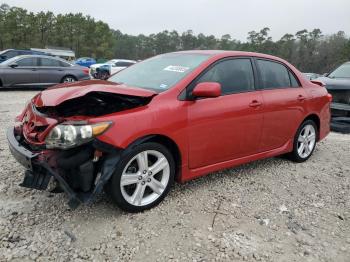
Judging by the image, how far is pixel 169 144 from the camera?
349 cm

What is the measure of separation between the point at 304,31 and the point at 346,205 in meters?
79.1

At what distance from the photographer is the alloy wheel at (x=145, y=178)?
10.6 feet

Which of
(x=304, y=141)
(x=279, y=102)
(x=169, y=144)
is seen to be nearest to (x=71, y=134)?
(x=169, y=144)

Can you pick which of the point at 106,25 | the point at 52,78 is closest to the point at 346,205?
the point at 52,78

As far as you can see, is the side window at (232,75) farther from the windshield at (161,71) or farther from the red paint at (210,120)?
the windshield at (161,71)

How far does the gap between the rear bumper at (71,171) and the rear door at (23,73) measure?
9.84 meters

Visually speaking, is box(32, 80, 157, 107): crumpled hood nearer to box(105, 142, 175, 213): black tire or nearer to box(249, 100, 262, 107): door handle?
box(105, 142, 175, 213): black tire

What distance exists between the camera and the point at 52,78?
12672mm

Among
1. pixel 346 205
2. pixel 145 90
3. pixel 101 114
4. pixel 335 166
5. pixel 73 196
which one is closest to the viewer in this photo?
pixel 73 196

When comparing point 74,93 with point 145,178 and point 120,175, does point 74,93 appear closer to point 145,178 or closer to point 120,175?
point 120,175

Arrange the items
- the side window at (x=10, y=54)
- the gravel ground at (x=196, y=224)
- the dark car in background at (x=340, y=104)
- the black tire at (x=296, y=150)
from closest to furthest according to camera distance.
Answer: the gravel ground at (x=196, y=224), the black tire at (x=296, y=150), the dark car in background at (x=340, y=104), the side window at (x=10, y=54)

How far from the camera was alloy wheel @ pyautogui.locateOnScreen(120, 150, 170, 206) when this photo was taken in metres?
3.22

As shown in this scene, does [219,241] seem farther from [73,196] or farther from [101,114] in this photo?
[101,114]

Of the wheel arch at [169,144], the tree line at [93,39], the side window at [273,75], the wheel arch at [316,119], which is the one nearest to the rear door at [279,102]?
the side window at [273,75]
